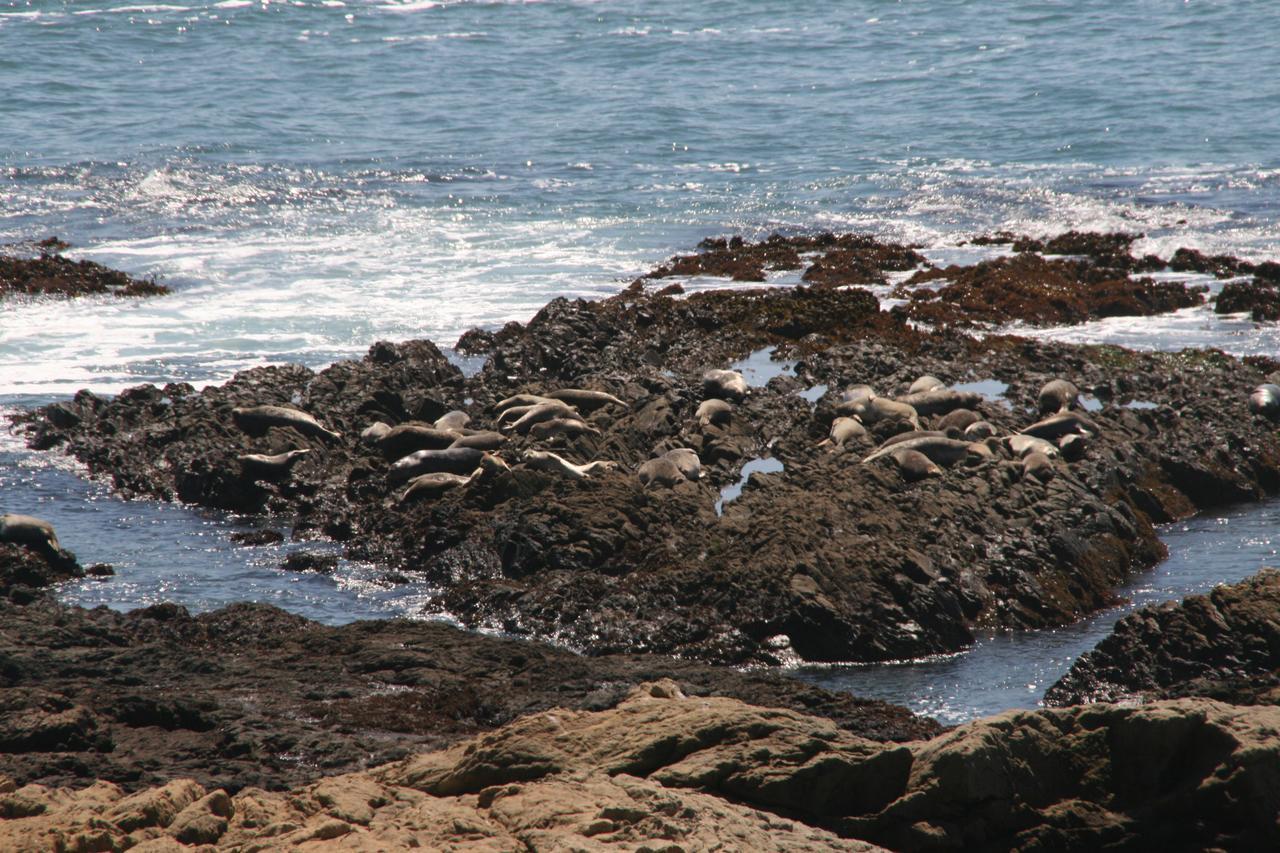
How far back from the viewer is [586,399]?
14.7 metres

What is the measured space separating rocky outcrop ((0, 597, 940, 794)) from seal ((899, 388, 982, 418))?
6141 mm

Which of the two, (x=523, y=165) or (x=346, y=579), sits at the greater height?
(x=523, y=165)

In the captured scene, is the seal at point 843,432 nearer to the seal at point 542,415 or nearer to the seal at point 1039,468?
the seal at point 1039,468

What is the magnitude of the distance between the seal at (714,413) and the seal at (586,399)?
2.97 feet

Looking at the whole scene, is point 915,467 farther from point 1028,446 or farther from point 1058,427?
point 1058,427

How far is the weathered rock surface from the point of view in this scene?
397 inches

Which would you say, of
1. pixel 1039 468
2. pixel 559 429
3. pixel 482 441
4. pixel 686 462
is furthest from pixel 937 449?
pixel 482 441

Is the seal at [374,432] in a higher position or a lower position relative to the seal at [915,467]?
higher

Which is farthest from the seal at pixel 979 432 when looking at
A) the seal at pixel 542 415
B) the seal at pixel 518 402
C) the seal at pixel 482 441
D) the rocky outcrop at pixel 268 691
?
the rocky outcrop at pixel 268 691

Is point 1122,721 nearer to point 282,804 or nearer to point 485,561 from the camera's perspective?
point 282,804

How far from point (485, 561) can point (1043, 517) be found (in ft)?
15.5

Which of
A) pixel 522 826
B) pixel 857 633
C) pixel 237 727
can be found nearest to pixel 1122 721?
pixel 522 826

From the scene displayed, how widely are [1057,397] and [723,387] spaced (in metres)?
3.63

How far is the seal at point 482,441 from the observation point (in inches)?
519
